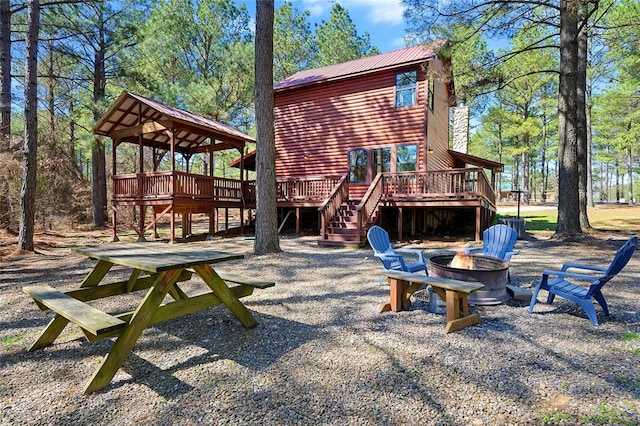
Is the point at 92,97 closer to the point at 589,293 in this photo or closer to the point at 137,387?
the point at 137,387

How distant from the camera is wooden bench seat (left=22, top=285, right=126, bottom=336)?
229 cm

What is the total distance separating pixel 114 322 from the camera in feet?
7.88

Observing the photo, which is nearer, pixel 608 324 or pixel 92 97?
pixel 608 324

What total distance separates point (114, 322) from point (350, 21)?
2714 centimetres

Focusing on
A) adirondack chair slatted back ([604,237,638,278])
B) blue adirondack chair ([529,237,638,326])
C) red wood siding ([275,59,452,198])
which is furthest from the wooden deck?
adirondack chair slatted back ([604,237,638,278])

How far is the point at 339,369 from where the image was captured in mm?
2639

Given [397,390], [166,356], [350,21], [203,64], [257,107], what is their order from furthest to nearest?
[350,21] → [203,64] → [257,107] → [166,356] → [397,390]

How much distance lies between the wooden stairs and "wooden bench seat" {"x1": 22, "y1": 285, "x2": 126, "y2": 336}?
7065 millimetres

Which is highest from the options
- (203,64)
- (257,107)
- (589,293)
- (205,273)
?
(203,64)

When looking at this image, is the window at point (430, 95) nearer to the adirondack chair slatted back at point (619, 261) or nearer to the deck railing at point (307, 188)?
the deck railing at point (307, 188)

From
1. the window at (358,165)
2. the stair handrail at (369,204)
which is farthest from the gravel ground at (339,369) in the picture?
the window at (358,165)

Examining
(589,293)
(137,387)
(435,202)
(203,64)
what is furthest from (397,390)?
(203,64)

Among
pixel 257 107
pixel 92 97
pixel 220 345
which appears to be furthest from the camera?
pixel 92 97

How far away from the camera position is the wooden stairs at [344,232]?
9477mm
